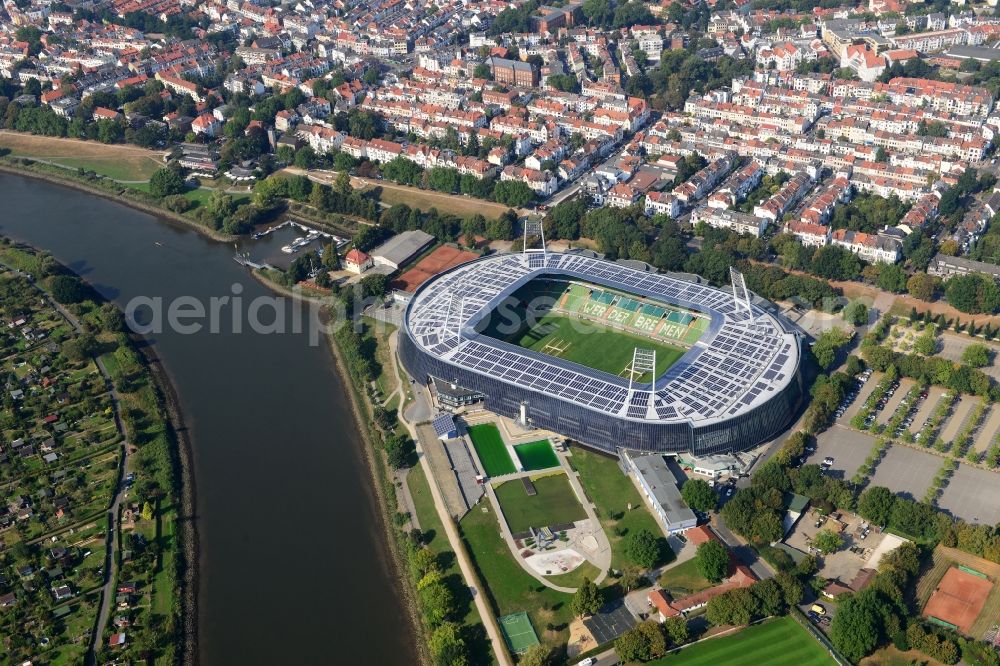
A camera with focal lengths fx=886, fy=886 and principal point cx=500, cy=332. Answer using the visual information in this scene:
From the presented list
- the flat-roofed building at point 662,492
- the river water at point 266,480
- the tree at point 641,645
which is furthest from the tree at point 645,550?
the river water at point 266,480

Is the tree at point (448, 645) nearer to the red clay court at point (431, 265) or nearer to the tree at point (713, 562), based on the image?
the tree at point (713, 562)

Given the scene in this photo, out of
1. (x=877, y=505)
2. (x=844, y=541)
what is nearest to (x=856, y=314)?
(x=877, y=505)

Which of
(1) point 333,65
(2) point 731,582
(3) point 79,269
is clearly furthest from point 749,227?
(1) point 333,65

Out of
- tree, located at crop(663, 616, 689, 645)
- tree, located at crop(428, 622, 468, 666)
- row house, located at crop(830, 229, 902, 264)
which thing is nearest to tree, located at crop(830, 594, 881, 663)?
tree, located at crop(663, 616, 689, 645)

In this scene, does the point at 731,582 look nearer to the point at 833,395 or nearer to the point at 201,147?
the point at 833,395

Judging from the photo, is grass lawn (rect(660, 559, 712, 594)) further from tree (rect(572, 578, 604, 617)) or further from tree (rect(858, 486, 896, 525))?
tree (rect(858, 486, 896, 525))

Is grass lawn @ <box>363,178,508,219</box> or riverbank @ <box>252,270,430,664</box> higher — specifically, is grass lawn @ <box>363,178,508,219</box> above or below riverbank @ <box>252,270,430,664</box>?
above

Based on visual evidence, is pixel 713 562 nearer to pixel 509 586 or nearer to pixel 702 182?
pixel 509 586

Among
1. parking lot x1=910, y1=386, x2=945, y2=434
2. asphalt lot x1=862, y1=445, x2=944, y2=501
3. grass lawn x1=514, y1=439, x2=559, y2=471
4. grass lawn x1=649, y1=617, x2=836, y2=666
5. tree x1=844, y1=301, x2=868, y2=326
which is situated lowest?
grass lawn x1=649, y1=617, x2=836, y2=666
